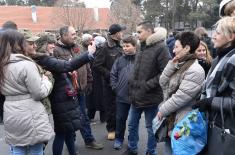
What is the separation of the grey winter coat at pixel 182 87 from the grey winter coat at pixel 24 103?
1.23 meters

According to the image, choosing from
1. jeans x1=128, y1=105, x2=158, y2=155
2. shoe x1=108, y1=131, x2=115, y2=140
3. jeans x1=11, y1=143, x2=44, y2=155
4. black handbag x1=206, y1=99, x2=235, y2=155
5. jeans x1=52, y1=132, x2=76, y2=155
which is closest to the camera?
black handbag x1=206, y1=99, x2=235, y2=155

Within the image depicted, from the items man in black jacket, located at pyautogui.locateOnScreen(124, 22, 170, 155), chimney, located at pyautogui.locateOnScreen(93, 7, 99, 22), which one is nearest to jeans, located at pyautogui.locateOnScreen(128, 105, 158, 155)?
man in black jacket, located at pyautogui.locateOnScreen(124, 22, 170, 155)

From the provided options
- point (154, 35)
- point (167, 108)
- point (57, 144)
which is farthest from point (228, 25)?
point (57, 144)

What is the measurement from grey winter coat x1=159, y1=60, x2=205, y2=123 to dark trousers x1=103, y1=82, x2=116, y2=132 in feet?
7.67

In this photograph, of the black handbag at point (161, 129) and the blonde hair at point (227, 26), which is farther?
the black handbag at point (161, 129)

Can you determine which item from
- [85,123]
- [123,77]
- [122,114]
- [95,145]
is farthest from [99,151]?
[123,77]

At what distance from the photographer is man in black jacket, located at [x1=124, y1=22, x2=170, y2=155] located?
473 cm

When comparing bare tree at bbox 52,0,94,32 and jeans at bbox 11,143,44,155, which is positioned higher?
bare tree at bbox 52,0,94,32

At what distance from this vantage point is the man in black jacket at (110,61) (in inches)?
232

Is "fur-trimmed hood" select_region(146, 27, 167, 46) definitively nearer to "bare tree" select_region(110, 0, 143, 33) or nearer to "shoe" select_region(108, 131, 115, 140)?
"shoe" select_region(108, 131, 115, 140)

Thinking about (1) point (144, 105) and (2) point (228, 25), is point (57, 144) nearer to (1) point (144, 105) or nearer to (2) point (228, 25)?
(1) point (144, 105)

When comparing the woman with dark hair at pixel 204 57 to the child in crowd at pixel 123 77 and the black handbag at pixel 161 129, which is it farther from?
the child in crowd at pixel 123 77

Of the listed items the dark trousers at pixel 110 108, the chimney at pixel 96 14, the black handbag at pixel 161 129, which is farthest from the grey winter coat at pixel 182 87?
Result: the chimney at pixel 96 14

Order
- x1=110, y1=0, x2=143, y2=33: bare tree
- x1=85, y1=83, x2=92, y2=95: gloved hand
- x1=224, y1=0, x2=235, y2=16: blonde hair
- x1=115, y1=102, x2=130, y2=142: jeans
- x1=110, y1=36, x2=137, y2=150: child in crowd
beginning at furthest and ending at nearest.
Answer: x1=110, y1=0, x2=143, y2=33: bare tree → x1=85, y1=83, x2=92, y2=95: gloved hand → x1=115, y1=102, x2=130, y2=142: jeans → x1=110, y1=36, x2=137, y2=150: child in crowd → x1=224, y1=0, x2=235, y2=16: blonde hair
